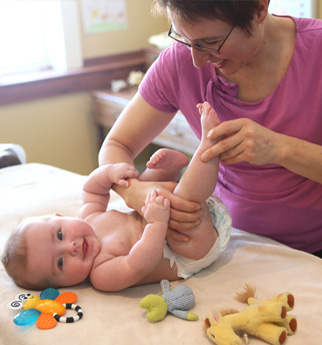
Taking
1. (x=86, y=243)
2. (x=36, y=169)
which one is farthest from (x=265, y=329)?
(x=36, y=169)

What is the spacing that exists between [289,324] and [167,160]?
60 cm

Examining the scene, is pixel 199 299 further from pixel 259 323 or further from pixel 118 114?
pixel 118 114

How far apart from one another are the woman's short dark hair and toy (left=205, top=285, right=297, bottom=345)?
633 millimetres

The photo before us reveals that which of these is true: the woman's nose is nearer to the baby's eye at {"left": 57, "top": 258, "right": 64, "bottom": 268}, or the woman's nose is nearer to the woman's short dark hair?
the woman's short dark hair

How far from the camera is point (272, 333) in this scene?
3.37 ft

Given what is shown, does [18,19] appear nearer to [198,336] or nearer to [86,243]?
[86,243]

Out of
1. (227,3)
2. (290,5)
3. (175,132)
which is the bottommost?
(175,132)

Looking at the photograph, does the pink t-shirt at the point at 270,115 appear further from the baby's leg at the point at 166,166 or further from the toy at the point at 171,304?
the toy at the point at 171,304

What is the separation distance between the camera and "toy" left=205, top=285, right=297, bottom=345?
40.4 inches

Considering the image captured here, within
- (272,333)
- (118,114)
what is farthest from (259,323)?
(118,114)

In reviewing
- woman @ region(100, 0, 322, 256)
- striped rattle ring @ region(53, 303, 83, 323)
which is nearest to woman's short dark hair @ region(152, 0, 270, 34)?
woman @ region(100, 0, 322, 256)

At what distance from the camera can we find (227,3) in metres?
1.10

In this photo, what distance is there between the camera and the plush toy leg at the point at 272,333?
1022 mm

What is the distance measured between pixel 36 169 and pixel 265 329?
1266 mm
